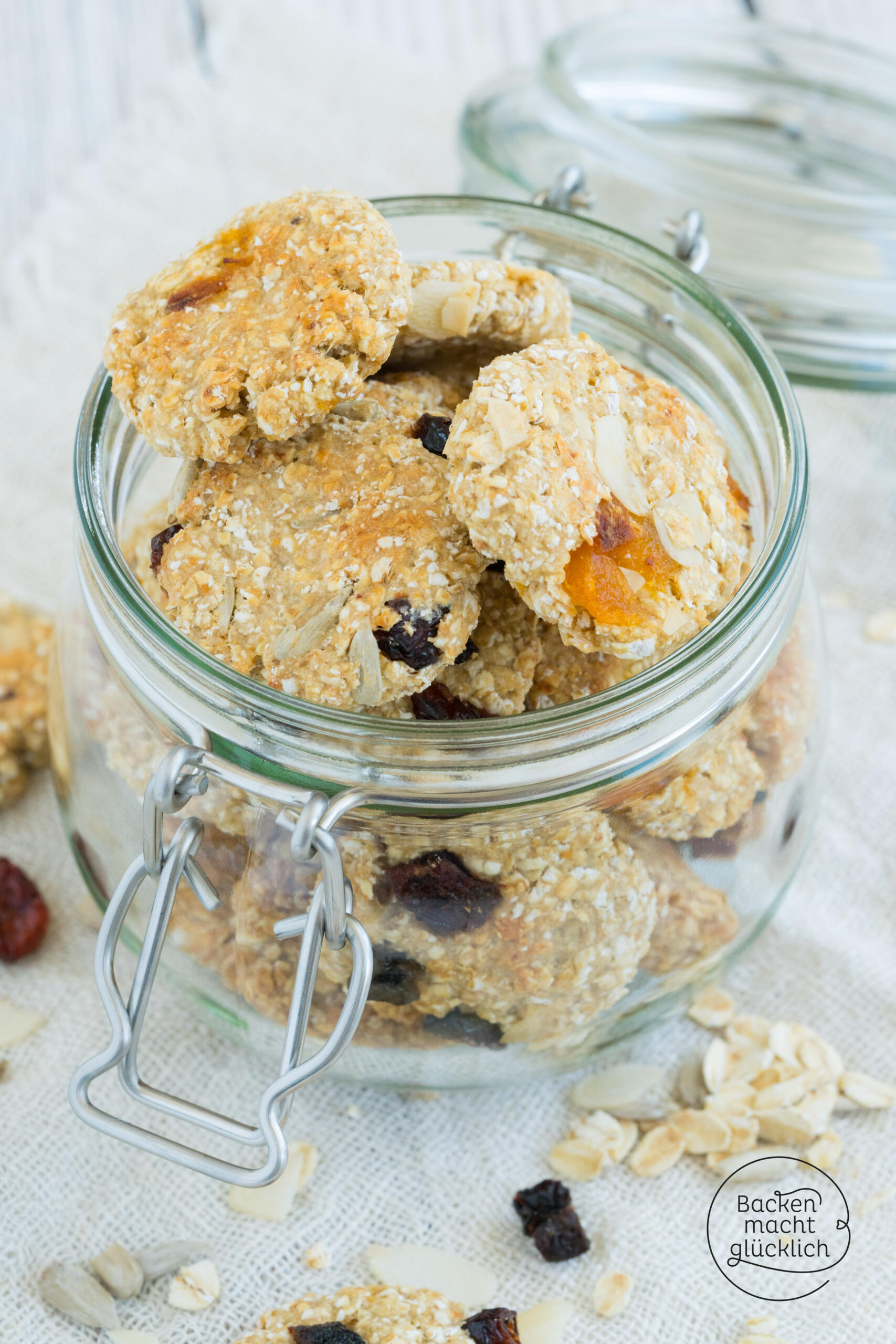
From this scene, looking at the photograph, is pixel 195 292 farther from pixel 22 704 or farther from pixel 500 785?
pixel 22 704

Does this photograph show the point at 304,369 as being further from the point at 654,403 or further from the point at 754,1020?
the point at 754,1020

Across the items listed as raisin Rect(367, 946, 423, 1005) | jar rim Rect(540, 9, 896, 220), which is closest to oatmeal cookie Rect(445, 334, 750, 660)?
raisin Rect(367, 946, 423, 1005)

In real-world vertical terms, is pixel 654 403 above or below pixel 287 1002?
above

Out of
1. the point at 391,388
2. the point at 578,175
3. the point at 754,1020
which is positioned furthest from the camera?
the point at 578,175

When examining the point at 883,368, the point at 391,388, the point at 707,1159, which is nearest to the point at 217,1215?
the point at 707,1159

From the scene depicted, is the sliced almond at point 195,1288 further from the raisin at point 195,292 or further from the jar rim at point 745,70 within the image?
the jar rim at point 745,70

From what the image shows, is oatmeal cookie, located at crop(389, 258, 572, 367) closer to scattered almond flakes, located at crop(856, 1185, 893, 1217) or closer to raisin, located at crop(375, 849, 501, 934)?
raisin, located at crop(375, 849, 501, 934)

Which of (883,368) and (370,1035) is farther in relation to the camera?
(883,368)

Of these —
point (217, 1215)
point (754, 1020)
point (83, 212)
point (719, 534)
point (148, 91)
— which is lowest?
point (217, 1215)
